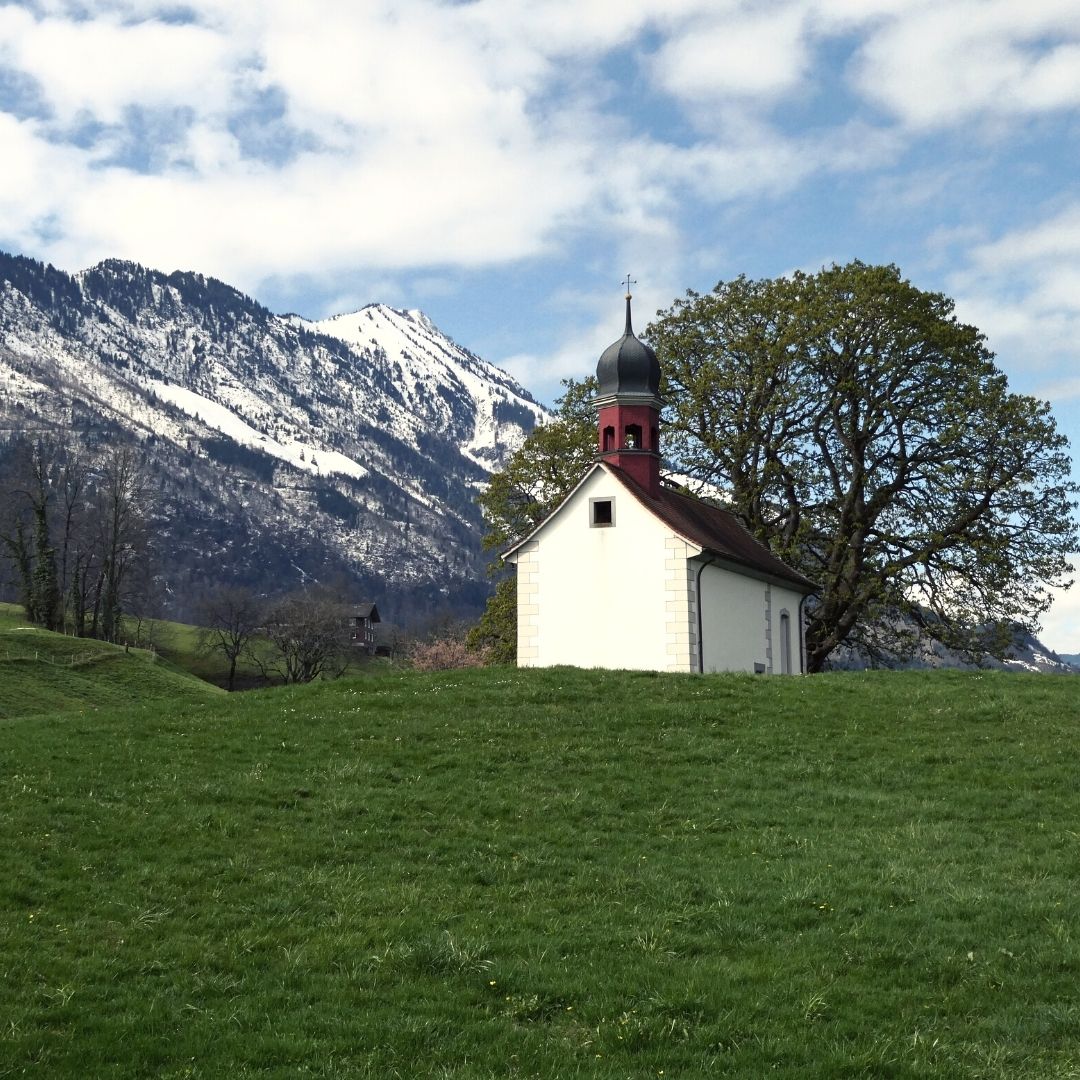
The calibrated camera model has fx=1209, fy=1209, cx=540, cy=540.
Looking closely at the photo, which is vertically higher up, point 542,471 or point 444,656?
point 542,471

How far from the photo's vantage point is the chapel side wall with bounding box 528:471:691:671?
38.7m

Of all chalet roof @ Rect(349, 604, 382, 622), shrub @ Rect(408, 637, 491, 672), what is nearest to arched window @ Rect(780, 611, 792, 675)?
shrub @ Rect(408, 637, 491, 672)

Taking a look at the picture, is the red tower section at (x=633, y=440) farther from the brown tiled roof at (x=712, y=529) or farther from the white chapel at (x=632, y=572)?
the brown tiled roof at (x=712, y=529)

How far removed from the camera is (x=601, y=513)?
4034 centimetres

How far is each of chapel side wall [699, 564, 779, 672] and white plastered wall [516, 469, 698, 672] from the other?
1294 millimetres

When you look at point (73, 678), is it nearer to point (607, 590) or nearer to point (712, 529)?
point (607, 590)

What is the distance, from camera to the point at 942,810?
1986 centimetres

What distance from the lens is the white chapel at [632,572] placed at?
38688mm

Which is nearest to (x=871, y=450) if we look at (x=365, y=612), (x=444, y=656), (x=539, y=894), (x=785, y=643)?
(x=785, y=643)

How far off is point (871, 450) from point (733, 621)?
1247cm

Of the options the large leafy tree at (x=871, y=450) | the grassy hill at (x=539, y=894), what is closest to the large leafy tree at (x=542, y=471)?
the large leafy tree at (x=871, y=450)

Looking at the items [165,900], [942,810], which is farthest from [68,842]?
[942,810]

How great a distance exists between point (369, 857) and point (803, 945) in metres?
6.46

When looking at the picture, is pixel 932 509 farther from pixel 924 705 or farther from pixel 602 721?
pixel 602 721
